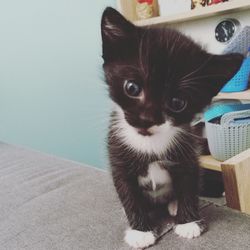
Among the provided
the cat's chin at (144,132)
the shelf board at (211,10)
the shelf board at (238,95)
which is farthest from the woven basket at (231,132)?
the cat's chin at (144,132)

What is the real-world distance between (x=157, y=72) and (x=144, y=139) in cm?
16

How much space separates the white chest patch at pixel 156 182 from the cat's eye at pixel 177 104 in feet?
0.45

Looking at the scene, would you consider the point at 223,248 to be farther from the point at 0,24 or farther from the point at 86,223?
the point at 0,24

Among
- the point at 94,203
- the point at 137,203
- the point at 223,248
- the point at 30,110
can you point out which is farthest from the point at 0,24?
the point at 223,248

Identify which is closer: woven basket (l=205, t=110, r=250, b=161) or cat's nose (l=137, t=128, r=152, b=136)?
cat's nose (l=137, t=128, r=152, b=136)

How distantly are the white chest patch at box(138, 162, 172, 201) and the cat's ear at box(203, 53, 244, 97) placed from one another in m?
0.19

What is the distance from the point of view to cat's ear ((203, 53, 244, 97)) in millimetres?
558

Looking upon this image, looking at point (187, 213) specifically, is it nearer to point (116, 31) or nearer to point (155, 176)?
point (155, 176)

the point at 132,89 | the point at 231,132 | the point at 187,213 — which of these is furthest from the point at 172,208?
the point at 231,132

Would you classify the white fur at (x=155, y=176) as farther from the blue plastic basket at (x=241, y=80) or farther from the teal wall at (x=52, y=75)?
the teal wall at (x=52, y=75)

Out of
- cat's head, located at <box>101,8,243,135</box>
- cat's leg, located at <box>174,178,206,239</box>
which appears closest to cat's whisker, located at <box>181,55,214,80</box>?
cat's head, located at <box>101,8,243,135</box>

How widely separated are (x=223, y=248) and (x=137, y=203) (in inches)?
7.2

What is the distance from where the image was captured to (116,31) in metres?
0.59

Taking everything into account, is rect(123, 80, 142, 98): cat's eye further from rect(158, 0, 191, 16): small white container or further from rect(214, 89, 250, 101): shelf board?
rect(158, 0, 191, 16): small white container
